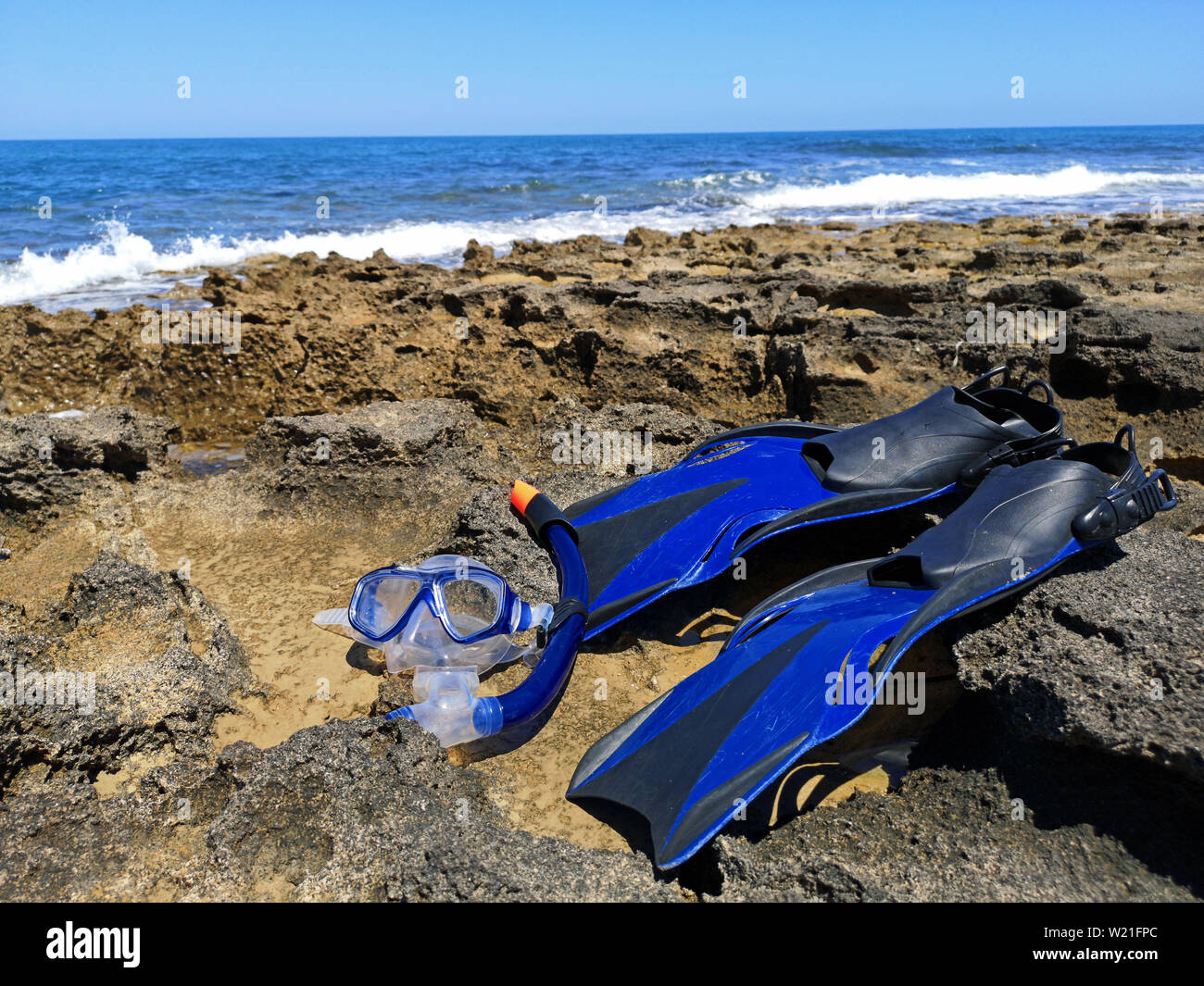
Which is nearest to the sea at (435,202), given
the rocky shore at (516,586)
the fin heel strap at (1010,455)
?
the rocky shore at (516,586)

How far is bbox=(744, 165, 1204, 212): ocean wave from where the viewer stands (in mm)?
16831

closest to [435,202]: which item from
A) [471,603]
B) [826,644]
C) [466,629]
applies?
[471,603]

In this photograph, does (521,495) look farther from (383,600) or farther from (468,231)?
(468,231)

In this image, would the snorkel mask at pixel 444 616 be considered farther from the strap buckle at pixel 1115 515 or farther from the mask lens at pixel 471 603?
the strap buckle at pixel 1115 515

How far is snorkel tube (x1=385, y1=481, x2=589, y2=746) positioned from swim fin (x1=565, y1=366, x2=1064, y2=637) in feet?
0.26

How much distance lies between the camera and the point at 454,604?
284 centimetres

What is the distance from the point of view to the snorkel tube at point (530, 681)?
2.26 metres

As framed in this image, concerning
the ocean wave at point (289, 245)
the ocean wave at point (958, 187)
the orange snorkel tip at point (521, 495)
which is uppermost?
the ocean wave at point (958, 187)

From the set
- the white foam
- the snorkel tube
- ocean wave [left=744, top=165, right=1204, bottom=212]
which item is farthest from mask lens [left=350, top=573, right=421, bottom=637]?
ocean wave [left=744, top=165, right=1204, bottom=212]

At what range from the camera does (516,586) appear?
2922mm

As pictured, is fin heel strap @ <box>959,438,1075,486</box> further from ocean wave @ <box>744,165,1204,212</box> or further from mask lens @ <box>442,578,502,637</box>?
ocean wave @ <box>744,165,1204,212</box>

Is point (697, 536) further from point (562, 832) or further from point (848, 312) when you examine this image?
point (848, 312)
